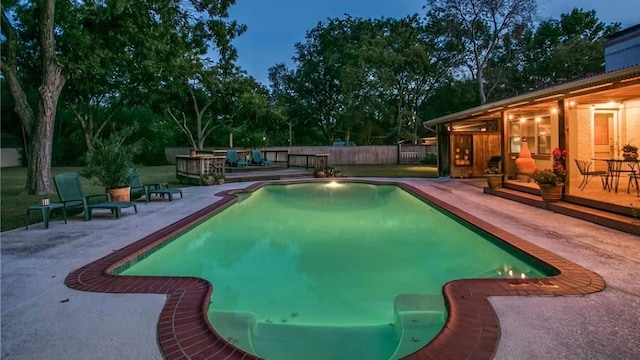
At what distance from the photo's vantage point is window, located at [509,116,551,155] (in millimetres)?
11180

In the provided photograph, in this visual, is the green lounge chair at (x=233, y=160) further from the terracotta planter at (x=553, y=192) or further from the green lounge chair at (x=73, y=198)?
the terracotta planter at (x=553, y=192)

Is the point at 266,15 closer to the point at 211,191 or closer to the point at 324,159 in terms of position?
A: the point at 324,159

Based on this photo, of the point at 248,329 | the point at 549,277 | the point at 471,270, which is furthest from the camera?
the point at 471,270

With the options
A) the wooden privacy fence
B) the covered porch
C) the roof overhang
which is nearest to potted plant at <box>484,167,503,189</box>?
the covered porch

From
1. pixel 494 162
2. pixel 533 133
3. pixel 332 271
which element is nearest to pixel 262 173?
pixel 494 162

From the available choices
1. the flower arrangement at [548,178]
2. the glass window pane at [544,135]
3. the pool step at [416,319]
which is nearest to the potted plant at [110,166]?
the pool step at [416,319]

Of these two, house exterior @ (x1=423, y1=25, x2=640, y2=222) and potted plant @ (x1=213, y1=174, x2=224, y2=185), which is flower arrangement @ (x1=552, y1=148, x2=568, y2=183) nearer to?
house exterior @ (x1=423, y1=25, x2=640, y2=222)

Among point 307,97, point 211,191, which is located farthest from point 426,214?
point 307,97

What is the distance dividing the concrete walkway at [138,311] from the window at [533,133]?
6.46 metres

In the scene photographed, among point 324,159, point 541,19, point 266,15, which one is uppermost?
point 266,15

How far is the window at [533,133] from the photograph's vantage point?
11.2 m

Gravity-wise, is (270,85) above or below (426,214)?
above

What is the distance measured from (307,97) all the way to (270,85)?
4843 millimetres

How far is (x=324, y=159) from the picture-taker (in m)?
16.7
